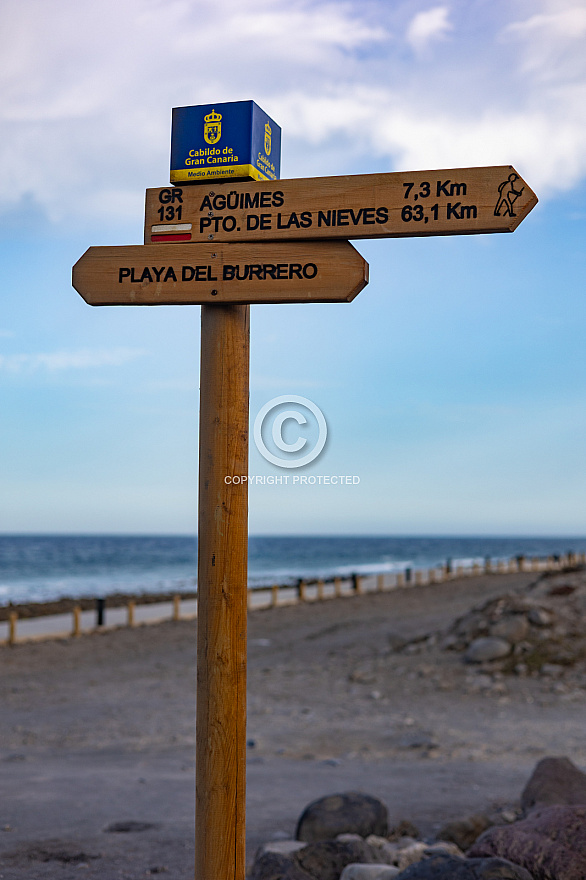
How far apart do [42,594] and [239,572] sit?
158 feet

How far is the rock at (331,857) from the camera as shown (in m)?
4.95

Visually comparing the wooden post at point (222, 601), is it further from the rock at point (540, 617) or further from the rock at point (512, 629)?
the rock at point (540, 617)

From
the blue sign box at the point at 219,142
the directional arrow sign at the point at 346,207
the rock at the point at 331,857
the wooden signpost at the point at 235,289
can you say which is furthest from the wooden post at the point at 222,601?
the rock at the point at 331,857

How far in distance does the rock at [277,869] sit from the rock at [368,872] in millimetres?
245

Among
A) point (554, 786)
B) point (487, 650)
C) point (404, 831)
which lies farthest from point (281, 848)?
point (487, 650)

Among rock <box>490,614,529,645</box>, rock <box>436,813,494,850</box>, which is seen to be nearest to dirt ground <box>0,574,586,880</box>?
rock <box>436,813,494,850</box>

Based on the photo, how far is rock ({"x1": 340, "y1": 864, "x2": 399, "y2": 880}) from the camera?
4.55 meters

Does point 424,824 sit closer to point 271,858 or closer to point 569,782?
point 569,782

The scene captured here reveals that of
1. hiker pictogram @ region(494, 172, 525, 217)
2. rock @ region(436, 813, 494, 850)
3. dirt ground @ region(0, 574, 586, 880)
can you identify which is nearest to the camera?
hiker pictogram @ region(494, 172, 525, 217)

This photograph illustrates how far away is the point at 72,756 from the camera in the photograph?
9.29m

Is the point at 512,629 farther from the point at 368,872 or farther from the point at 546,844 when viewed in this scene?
the point at 368,872

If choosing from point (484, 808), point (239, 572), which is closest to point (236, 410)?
point (239, 572)

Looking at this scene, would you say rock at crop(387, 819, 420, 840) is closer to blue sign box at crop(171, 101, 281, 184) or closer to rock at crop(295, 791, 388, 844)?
rock at crop(295, 791, 388, 844)

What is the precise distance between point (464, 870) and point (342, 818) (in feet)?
6.73
